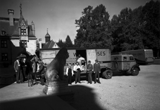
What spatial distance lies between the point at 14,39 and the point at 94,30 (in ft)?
77.1

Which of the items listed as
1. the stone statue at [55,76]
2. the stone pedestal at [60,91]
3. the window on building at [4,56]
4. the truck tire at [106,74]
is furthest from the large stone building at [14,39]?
the stone pedestal at [60,91]

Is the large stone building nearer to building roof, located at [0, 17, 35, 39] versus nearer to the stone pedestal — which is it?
building roof, located at [0, 17, 35, 39]

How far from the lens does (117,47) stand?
1532 inches

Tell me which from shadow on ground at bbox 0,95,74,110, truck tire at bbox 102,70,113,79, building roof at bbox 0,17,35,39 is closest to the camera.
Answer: shadow on ground at bbox 0,95,74,110

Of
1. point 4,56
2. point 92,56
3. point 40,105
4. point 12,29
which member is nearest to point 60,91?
point 40,105

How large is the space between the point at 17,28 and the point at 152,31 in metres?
40.4

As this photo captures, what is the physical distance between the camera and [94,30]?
93.3 ft

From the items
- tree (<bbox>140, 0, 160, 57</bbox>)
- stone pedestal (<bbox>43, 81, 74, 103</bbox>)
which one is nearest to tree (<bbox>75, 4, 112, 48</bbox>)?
tree (<bbox>140, 0, 160, 57</bbox>)

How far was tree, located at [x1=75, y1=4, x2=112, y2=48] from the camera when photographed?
1091 inches

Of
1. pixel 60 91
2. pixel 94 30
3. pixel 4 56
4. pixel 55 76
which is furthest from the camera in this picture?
pixel 4 56

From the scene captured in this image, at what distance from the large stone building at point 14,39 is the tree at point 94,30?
15886mm

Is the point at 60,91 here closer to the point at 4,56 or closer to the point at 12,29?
the point at 4,56

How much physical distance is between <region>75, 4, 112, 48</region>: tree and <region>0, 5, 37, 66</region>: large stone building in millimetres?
15886

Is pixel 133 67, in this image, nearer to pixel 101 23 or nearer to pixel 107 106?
pixel 107 106
